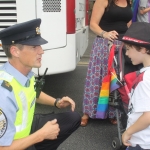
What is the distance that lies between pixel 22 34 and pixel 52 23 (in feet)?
4.10

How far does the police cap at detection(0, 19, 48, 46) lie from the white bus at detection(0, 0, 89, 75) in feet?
3.58

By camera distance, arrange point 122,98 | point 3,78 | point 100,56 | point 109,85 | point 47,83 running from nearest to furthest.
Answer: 1. point 3,78
2. point 122,98
3. point 109,85
4. point 100,56
5. point 47,83

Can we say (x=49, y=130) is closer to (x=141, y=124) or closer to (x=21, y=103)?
(x=21, y=103)

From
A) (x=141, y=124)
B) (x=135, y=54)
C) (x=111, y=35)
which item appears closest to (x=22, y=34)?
(x=135, y=54)

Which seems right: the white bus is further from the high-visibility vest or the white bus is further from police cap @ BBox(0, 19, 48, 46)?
the high-visibility vest

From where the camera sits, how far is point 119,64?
2609 millimetres

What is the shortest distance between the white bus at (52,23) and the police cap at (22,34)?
3.58ft

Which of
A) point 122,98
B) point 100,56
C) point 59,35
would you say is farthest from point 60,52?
point 122,98

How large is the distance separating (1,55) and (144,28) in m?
1.82

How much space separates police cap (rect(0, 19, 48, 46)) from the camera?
1880 mm

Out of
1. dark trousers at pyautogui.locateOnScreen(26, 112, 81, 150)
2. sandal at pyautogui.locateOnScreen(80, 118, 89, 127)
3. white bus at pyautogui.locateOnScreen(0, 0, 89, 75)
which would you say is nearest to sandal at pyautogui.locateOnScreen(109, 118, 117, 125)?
sandal at pyautogui.locateOnScreen(80, 118, 89, 127)

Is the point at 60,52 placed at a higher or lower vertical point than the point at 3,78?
lower

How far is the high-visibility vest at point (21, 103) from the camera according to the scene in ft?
5.93

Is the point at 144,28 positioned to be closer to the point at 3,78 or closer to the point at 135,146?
the point at 135,146
